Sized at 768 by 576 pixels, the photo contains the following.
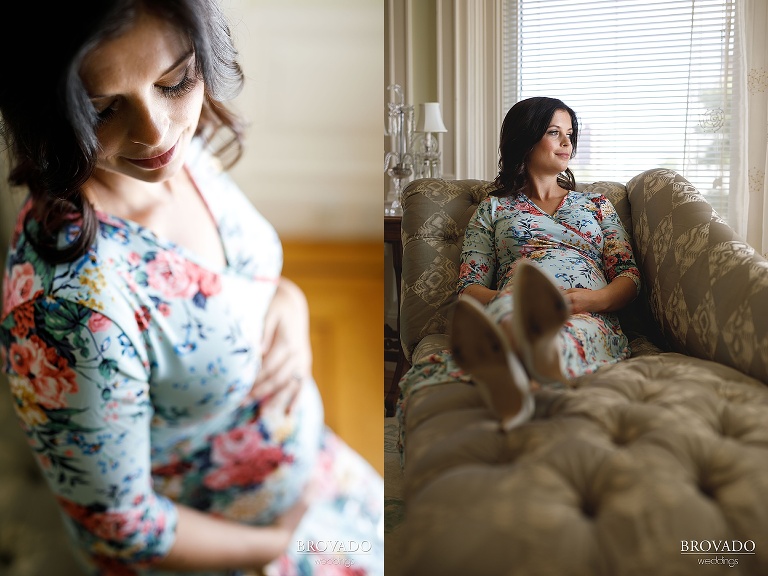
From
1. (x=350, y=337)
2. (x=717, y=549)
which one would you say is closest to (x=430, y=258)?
(x=350, y=337)

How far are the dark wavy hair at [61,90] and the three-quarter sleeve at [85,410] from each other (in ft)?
0.24

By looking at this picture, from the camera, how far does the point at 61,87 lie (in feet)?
1.88

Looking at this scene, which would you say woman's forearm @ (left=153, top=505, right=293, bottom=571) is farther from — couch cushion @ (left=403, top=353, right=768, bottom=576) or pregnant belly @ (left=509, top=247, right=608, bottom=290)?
pregnant belly @ (left=509, top=247, right=608, bottom=290)

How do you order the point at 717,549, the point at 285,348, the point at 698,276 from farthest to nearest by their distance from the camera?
the point at 698,276, the point at 285,348, the point at 717,549

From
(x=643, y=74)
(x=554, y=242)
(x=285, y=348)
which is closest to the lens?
(x=285, y=348)

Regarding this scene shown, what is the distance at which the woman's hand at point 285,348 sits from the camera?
2.46 feet

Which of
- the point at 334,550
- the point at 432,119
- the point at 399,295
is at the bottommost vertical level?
the point at 334,550

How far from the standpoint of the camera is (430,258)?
1261 millimetres

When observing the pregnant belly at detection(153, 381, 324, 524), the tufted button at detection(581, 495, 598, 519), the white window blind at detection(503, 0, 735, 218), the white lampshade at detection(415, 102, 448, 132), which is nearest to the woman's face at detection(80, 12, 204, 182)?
the pregnant belly at detection(153, 381, 324, 524)

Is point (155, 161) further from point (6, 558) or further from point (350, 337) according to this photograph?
point (6, 558)

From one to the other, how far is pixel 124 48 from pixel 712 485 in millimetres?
701

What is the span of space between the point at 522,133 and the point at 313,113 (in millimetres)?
477

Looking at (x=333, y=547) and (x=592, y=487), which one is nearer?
(x=592, y=487)

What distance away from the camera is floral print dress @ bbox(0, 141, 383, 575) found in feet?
2.01
